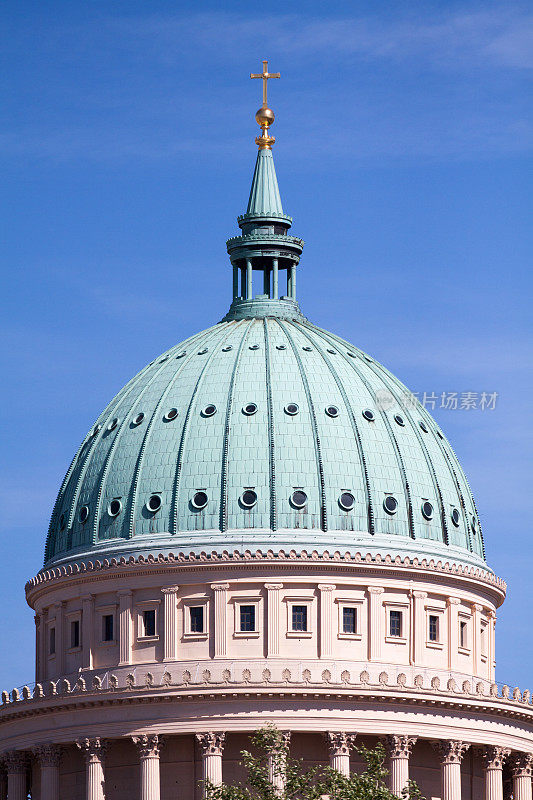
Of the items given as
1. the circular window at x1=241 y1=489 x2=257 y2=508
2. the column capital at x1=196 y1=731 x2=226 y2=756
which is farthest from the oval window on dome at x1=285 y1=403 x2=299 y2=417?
the column capital at x1=196 y1=731 x2=226 y2=756

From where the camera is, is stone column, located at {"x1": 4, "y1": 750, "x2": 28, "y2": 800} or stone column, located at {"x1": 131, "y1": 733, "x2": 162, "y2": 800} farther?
stone column, located at {"x1": 4, "y1": 750, "x2": 28, "y2": 800}

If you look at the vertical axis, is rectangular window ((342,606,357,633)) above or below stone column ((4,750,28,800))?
above

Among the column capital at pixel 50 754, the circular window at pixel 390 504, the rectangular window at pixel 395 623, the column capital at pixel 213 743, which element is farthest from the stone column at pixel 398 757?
the column capital at pixel 50 754

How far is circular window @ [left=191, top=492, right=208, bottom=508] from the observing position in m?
124

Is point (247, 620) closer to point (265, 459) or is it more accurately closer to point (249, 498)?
point (249, 498)

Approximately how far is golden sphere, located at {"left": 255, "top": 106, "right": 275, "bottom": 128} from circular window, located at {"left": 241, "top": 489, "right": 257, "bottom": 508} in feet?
83.6

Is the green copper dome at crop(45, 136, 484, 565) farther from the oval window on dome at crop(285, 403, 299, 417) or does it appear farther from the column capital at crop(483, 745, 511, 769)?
the column capital at crop(483, 745, 511, 769)

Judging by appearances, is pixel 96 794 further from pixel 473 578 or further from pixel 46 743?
pixel 473 578

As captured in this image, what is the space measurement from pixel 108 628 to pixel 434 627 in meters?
16.3

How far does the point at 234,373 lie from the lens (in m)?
129

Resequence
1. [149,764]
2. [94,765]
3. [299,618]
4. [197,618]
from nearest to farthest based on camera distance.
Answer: [149,764] < [94,765] < [299,618] < [197,618]

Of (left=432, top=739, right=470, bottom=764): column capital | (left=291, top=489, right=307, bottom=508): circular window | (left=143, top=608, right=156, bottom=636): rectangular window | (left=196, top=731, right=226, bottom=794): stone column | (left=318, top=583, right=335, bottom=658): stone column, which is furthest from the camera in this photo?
(left=291, top=489, right=307, bottom=508): circular window

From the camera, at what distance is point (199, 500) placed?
124 m

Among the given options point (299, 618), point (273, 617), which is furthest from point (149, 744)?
point (299, 618)
